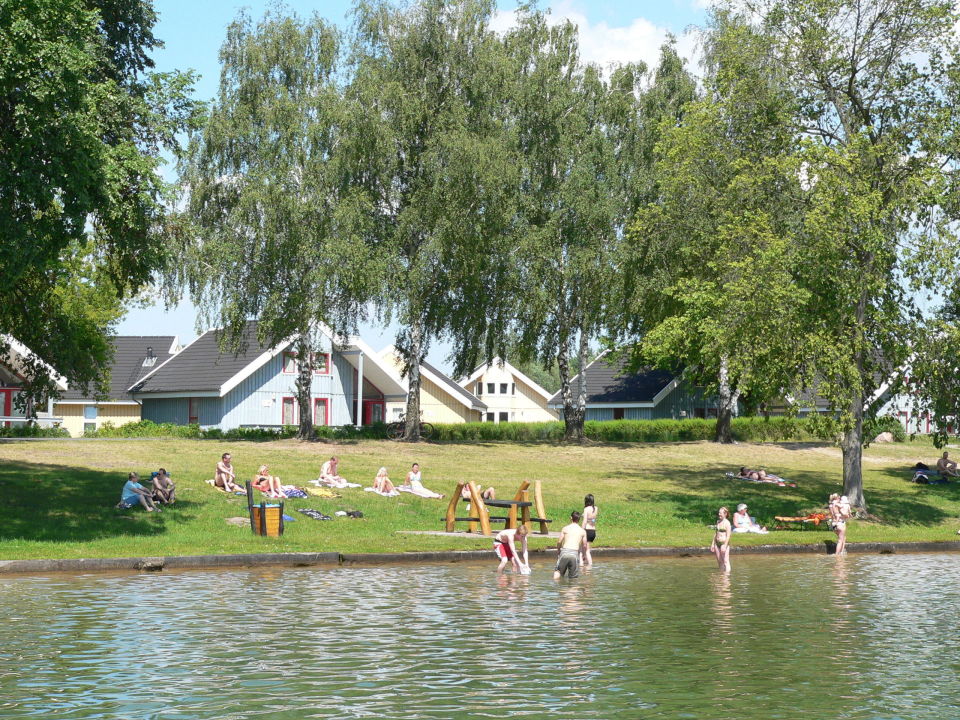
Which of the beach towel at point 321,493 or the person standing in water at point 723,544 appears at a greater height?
the beach towel at point 321,493

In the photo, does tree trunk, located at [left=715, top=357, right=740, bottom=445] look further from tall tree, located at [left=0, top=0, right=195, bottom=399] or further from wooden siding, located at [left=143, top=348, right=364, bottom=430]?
tall tree, located at [left=0, top=0, right=195, bottom=399]

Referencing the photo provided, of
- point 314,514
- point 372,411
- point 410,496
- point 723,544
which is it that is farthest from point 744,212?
point 372,411

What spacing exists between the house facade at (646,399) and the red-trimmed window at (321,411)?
1892cm

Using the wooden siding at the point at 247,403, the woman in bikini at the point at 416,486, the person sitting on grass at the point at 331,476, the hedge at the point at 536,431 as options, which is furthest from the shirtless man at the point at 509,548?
the wooden siding at the point at 247,403

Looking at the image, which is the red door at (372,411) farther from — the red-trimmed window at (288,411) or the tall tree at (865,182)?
the tall tree at (865,182)

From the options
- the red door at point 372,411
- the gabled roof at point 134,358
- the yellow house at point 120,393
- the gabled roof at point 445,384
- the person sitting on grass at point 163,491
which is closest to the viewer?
the person sitting on grass at point 163,491

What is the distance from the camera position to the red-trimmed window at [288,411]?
65625 mm

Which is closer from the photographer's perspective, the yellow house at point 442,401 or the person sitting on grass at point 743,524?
the person sitting on grass at point 743,524

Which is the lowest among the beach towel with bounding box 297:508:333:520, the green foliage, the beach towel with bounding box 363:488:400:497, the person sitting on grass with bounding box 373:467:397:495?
the beach towel with bounding box 297:508:333:520

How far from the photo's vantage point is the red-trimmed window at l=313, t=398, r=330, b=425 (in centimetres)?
6769

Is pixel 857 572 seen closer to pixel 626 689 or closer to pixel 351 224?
pixel 626 689

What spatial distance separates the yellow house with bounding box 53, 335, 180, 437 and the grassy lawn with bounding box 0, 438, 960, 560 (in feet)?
81.3

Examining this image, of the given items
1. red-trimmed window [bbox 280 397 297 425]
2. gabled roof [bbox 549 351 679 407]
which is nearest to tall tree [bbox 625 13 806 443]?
red-trimmed window [bbox 280 397 297 425]

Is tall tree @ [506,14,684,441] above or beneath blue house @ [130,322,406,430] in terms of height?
above
